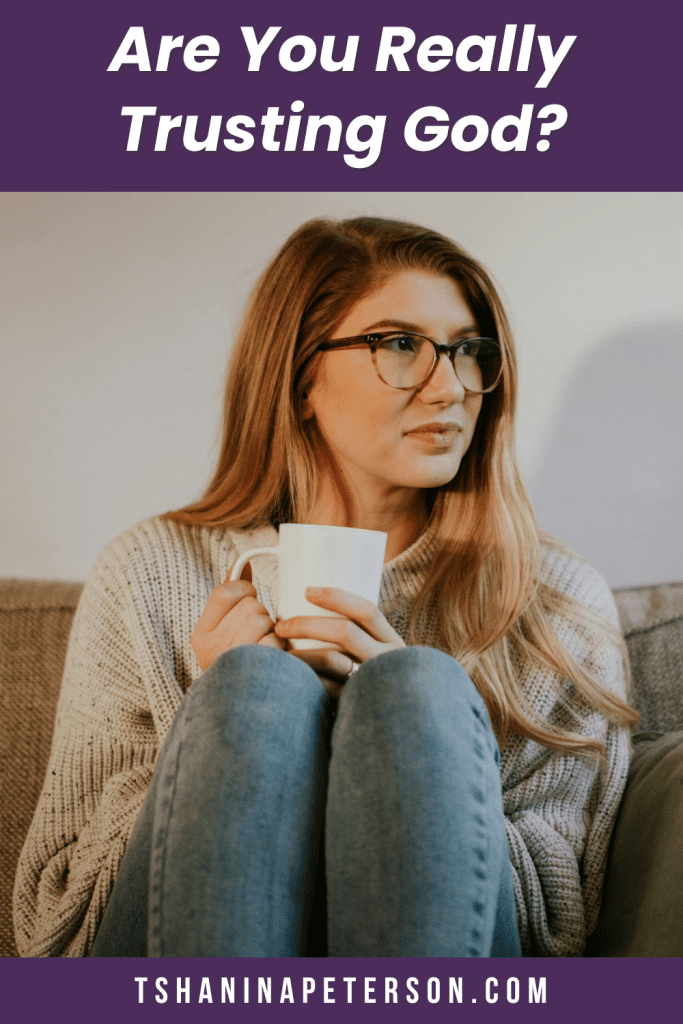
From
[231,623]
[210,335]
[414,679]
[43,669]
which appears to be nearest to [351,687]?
[414,679]

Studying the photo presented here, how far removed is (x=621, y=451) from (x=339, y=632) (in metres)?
0.73

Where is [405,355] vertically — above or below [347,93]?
below

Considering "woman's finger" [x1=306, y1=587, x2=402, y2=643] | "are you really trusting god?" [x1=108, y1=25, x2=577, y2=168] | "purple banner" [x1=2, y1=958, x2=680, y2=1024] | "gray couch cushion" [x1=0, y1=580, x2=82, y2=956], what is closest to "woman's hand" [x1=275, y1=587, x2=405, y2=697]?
"woman's finger" [x1=306, y1=587, x2=402, y2=643]

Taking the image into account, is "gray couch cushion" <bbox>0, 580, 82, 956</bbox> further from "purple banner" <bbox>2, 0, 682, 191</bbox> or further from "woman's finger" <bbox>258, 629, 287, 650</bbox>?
"purple banner" <bbox>2, 0, 682, 191</bbox>

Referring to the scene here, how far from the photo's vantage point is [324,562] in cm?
74

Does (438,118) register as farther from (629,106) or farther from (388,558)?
(388,558)

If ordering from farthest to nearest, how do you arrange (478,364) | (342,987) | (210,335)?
1. (210,335)
2. (478,364)
3. (342,987)

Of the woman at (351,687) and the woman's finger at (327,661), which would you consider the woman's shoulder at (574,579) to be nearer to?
the woman at (351,687)

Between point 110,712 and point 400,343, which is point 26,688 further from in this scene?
point 400,343

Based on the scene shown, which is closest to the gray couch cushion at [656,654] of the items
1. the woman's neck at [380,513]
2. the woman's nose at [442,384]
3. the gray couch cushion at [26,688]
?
the woman's neck at [380,513]

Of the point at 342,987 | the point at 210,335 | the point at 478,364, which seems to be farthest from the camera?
the point at 210,335

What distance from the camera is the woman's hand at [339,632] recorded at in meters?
0.74

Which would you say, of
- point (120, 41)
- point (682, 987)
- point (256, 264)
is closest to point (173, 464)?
point (256, 264)

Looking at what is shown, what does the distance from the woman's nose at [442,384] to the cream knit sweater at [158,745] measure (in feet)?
0.70
